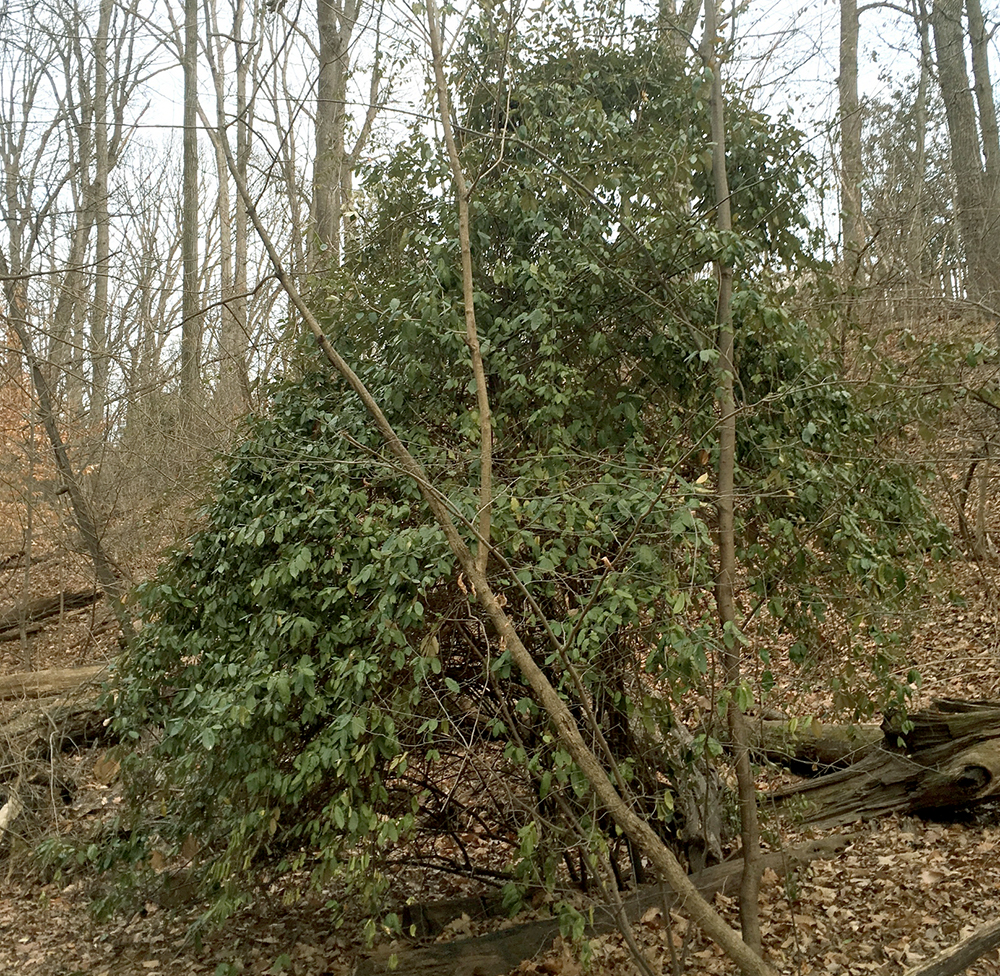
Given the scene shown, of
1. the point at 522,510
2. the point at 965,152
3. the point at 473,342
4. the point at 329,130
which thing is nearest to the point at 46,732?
the point at 522,510

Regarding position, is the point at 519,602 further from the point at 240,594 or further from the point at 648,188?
the point at 648,188

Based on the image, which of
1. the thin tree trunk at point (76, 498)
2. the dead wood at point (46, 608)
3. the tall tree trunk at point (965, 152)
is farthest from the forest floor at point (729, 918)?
the tall tree trunk at point (965, 152)

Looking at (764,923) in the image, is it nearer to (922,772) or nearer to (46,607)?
(922,772)

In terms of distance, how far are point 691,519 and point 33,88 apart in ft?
62.8

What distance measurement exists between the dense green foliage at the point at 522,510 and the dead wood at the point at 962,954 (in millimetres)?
1445

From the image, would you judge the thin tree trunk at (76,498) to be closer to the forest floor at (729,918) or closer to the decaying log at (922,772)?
the forest floor at (729,918)

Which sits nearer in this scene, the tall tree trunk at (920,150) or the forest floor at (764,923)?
the forest floor at (764,923)

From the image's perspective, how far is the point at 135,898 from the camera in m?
5.59

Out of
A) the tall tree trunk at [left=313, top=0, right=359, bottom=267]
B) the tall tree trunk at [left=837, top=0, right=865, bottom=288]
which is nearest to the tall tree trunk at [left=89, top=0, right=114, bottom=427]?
the tall tree trunk at [left=313, top=0, right=359, bottom=267]

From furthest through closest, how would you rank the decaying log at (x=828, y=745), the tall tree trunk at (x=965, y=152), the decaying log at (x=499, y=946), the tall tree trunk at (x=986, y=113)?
the tall tree trunk at (x=986, y=113), the tall tree trunk at (x=965, y=152), the decaying log at (x=828, y=745), the decaying log at (x=499, y=946)

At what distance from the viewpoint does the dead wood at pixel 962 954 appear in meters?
4.18

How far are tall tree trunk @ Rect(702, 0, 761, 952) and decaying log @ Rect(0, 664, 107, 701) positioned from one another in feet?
23.3

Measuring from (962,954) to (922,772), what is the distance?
2.28m

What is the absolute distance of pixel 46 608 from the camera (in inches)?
509
